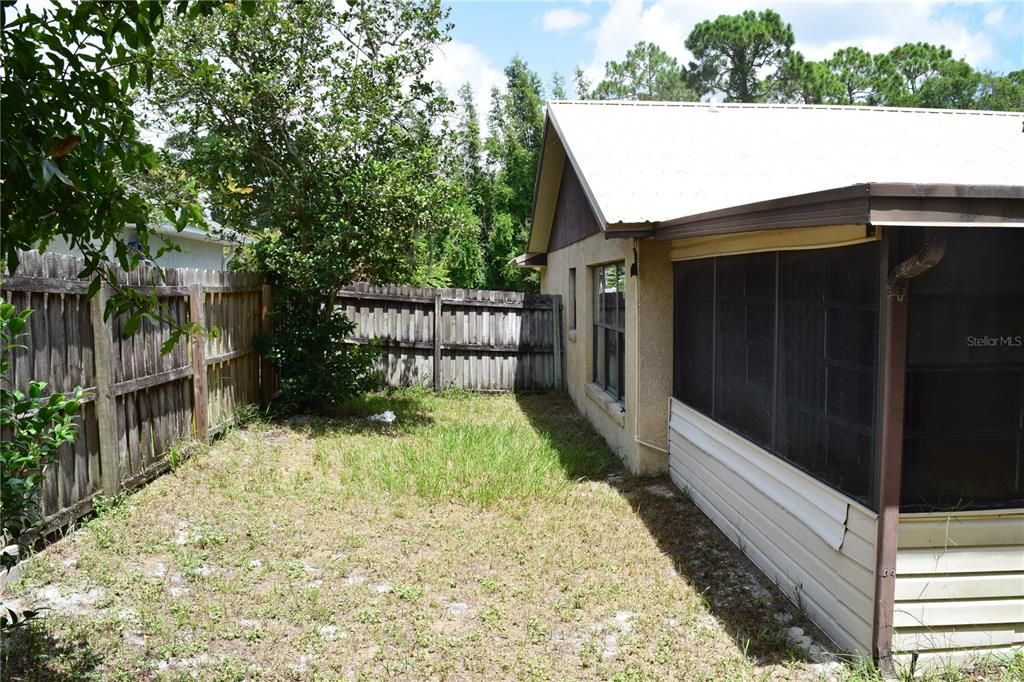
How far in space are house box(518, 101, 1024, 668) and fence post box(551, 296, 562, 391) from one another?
17.0 ft

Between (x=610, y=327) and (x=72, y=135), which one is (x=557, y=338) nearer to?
(x=610, y=327)

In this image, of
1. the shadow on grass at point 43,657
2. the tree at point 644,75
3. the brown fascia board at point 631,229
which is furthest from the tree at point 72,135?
the tree at point 644,75

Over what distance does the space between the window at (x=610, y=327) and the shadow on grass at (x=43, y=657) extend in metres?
5.43

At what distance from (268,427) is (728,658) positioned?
644cm

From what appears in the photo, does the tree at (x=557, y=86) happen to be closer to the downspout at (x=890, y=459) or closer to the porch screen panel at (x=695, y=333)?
the porch screen panel at (x=695, y=333)

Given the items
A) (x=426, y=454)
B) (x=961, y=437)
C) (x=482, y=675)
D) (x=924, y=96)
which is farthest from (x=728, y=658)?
(x=924, y=96)

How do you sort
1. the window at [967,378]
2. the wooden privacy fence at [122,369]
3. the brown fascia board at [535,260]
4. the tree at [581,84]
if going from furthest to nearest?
the tree at [581,84] < the brown fascia board at [535,260] < the wooden privacy fence at [122,369] < the window at [967,378]

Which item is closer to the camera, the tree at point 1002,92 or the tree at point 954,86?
the tree at point 1002,92

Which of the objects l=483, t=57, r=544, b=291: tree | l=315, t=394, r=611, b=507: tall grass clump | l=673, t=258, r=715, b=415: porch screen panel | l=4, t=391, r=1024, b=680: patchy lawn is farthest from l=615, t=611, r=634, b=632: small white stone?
l=483, t=57, r=544, b=291: tree

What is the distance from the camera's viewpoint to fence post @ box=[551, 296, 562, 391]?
1221cm

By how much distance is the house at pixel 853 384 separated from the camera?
11.0 feet

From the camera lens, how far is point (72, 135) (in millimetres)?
2137

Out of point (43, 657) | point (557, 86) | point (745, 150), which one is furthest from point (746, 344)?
point (557, 86)

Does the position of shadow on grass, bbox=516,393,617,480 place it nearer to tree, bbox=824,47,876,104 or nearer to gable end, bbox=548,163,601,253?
gable end, bbox=548,163,601,253
